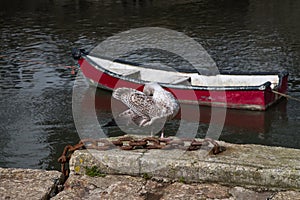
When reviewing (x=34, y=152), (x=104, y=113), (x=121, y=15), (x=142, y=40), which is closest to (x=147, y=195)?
(x=34, y=152)

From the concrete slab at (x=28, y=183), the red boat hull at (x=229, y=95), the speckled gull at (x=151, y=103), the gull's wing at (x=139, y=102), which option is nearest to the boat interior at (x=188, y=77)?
the red boat hull at (x=229, y=95)

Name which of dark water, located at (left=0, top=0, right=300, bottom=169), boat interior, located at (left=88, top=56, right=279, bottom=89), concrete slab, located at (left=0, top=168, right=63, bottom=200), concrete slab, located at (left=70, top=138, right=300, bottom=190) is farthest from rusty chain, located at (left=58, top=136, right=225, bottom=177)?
boat interior, located at (left=88, top=56, right=279, bottom=89)

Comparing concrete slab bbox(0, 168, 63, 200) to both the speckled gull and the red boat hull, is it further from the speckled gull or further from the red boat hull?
the red boat hull

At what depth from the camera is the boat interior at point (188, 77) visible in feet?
38.5

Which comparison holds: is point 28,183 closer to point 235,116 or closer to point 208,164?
point 208,164

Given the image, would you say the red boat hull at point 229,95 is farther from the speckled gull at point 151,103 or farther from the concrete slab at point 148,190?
the concrete slab at point 148,190

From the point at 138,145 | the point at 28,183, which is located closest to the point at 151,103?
the point at 138,145

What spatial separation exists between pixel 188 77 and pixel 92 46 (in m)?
7.95

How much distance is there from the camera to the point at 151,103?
493cm

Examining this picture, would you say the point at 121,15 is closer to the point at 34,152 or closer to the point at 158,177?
the point at 34,152

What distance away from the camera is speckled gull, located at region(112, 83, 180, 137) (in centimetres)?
490

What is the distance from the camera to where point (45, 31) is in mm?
23031

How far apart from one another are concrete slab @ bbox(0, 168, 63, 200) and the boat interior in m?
8.21

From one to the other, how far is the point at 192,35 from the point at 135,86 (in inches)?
385
